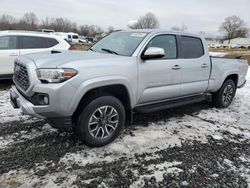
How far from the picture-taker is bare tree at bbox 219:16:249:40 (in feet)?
355

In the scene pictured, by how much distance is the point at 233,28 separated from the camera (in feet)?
362

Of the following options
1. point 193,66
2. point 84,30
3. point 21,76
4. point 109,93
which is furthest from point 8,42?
point 84,30

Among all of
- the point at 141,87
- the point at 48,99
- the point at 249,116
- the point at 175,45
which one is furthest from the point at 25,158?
the point at 249,116

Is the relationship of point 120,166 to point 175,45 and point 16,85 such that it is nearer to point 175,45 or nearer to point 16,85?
point 16,85

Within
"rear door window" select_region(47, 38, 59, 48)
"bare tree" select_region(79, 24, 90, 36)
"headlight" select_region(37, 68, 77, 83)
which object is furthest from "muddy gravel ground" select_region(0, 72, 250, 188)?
"bare tree" select_region(79, 24, 90, 36)

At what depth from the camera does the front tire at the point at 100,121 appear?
3732mm

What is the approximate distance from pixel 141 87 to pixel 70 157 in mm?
1595

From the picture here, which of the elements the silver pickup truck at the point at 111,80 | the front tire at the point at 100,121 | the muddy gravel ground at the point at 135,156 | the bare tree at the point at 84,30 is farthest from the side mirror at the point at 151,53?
the bare tree at the point at 84,30

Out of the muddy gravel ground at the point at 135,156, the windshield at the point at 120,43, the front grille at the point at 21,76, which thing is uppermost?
the windshield at the point at 120,43

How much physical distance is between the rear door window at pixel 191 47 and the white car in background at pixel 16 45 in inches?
183

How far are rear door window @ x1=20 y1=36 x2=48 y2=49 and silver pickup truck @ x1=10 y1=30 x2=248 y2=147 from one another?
353 cm

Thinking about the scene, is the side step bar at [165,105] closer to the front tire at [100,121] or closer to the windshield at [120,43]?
the front tire at [100,121]

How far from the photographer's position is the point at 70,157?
3656 millimetres

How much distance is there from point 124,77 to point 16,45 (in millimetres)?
5098
